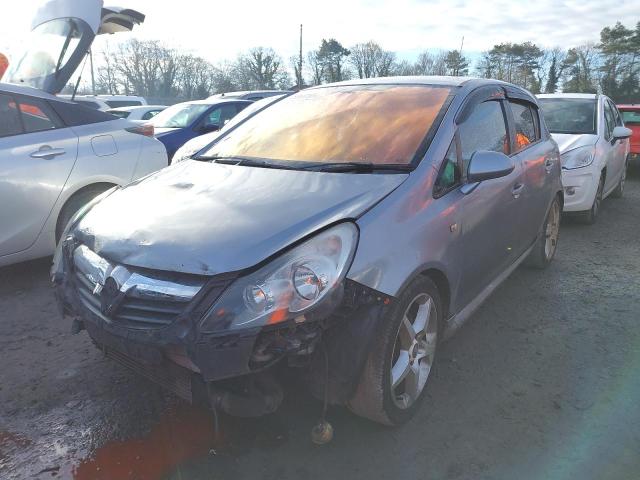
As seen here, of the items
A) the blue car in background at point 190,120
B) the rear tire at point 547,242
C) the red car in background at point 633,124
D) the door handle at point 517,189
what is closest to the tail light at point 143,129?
the blue car in background at point 190,120

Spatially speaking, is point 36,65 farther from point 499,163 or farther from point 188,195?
point 499,163

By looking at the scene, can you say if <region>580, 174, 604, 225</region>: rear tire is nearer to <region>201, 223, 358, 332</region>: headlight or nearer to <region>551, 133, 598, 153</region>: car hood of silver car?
<region>551, 133, 598, 153</region>: car hood of silver car

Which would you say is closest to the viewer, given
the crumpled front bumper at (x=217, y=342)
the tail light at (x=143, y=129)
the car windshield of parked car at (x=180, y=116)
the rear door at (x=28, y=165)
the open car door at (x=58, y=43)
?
the crumpled front bumper at (x=217, y=342)

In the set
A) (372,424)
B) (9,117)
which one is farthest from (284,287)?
(9,117)

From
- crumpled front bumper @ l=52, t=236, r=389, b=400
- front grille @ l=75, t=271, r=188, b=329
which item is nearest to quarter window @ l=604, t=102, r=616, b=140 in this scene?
crumpled front bumper @ l=52, t=236, r=389, b=400

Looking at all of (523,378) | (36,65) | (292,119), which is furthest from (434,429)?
(36,65)

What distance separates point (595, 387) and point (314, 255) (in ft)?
6.23

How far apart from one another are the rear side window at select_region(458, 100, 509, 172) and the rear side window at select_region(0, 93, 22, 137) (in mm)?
3567

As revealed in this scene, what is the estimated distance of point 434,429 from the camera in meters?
2.50

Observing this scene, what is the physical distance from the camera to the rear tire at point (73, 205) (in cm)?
439

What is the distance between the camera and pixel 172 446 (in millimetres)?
2357

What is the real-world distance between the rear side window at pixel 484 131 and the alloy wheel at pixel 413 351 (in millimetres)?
880

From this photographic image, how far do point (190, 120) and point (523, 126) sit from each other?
6.11 meters

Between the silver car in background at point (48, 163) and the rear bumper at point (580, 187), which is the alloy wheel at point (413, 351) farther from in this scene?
the rear bumper at point (580, 187)
